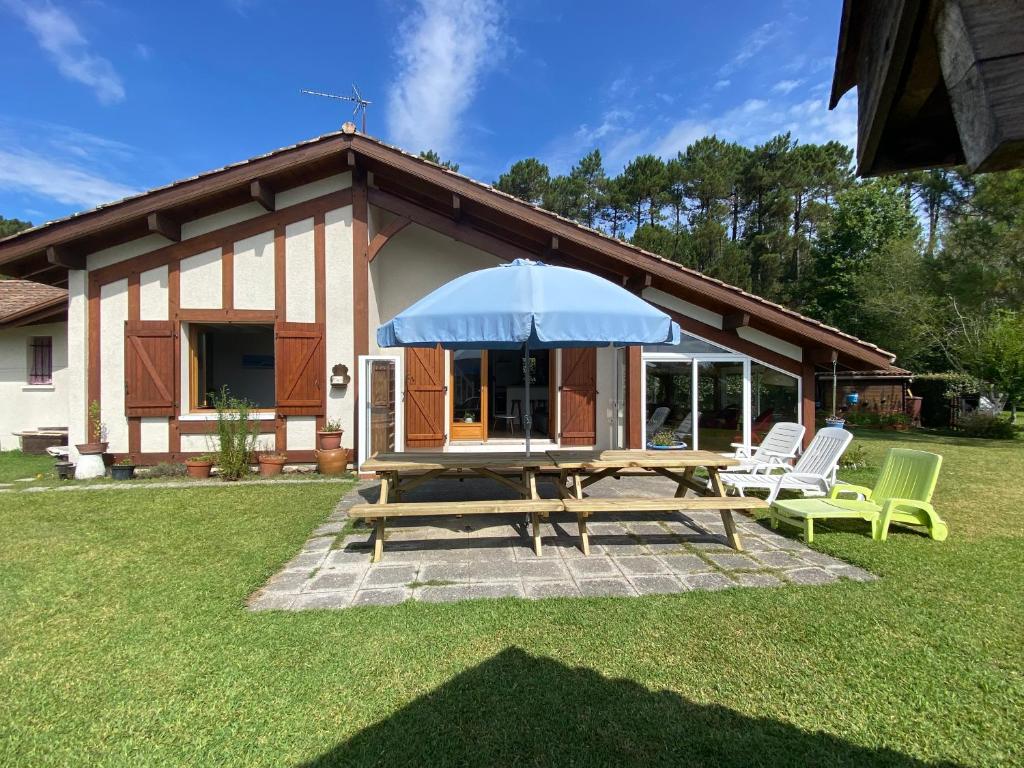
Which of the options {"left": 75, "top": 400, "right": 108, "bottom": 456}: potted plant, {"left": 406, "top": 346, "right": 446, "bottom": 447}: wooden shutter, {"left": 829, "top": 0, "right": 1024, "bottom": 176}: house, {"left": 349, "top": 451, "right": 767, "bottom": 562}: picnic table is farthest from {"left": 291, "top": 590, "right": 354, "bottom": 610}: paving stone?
{"left": 75, "top": 400, "right": 108, "bottom": 456}: potted plant

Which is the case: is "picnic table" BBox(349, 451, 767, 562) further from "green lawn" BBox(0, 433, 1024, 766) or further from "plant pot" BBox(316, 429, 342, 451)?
"plant pot" BBox(316, 429, 342, 451)

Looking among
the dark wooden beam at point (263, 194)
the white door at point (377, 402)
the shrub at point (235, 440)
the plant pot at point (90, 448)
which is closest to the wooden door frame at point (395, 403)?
the white door at point (377, 402)

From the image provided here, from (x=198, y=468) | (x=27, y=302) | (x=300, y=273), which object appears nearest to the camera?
(x=198, y=468)

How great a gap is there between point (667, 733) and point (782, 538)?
3058 mm

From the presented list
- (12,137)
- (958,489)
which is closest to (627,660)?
(958,489)

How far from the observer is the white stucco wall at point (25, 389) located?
968 cm

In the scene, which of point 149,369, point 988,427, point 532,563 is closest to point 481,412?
point 149,369

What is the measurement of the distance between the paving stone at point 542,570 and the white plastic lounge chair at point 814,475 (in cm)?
236

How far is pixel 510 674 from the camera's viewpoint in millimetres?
2238

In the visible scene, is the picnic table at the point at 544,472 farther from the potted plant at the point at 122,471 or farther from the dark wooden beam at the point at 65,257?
the dark wooden beam at the point at 65,257

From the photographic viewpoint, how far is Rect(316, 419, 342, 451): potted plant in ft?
23.6

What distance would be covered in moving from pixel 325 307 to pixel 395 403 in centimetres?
188

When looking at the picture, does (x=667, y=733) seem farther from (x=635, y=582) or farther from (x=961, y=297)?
(x=961, y=297)

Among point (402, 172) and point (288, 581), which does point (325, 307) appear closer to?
point (402, 172)
